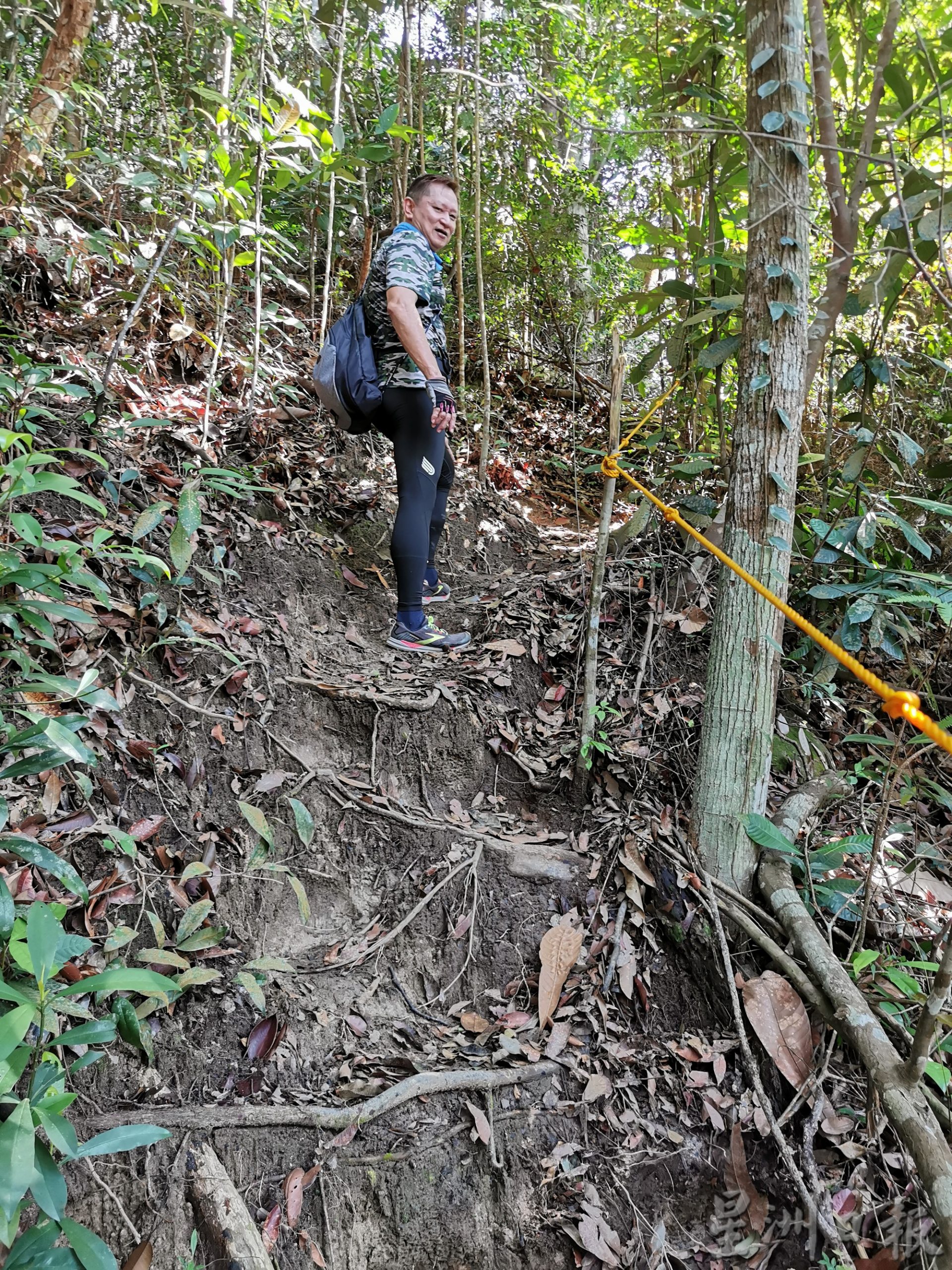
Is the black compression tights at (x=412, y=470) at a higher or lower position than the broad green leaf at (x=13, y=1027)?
higher

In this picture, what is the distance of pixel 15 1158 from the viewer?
1354 mm

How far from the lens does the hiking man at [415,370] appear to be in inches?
126

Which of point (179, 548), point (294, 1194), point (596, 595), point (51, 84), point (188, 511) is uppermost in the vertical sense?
point (51, 84)

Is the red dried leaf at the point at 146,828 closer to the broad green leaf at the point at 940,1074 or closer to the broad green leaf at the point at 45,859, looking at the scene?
the broad green leaf at the point at 45,859

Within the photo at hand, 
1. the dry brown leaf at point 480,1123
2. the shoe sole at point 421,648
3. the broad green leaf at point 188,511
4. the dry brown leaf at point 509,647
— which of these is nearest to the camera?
the dry brown leaf at point 480,1123

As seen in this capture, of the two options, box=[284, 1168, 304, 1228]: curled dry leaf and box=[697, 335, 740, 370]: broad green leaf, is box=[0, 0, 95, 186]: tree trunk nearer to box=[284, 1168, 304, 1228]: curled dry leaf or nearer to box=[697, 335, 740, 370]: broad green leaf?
box=[697, 335, 740, 370]: broad green leaf

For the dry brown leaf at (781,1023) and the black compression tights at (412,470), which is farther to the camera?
the black compression tights at (412,470)

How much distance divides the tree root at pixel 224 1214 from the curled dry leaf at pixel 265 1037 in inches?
11.2

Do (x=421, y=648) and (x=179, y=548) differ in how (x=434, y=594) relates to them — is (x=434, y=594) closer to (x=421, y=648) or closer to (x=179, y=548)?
(x=421, y=648)

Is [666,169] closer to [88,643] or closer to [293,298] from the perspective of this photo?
[293,298]

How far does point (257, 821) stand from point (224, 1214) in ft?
3.44

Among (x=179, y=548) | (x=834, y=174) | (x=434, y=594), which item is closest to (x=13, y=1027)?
(x=179, y=548)


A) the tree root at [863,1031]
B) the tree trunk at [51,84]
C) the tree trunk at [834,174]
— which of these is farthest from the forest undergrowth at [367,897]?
the tree trunk at [834,174]

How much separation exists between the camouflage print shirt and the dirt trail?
1.04 m
